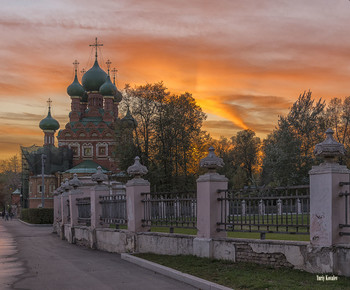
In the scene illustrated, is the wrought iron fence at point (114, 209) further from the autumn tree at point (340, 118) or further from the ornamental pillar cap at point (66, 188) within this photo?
the autumn tree at point (340, 118)

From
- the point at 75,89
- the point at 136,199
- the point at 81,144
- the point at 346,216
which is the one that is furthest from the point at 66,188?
the point at 75,89

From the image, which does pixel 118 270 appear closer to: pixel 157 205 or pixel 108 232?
pixel 157 205

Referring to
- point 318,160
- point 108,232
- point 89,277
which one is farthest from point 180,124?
point 89,277

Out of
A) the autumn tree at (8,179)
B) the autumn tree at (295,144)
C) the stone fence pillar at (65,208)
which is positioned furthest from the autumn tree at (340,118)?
the autumn tree at (8,179)

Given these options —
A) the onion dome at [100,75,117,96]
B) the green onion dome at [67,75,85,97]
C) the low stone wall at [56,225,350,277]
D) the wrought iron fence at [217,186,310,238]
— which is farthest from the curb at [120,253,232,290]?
the green onion dome at [67,75,85,97]

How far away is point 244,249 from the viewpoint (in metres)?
11.5

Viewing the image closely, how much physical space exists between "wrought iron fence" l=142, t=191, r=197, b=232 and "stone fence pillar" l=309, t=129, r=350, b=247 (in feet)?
13.4

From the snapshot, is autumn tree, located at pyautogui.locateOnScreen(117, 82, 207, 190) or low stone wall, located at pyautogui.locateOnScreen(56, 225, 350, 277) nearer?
low stone wall, located at pyautogui.locateOnScreen(56, 225, 350, 277)

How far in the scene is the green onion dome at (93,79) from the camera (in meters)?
88.5

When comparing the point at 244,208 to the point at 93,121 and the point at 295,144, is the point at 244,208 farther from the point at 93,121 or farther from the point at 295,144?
the point at 93,121

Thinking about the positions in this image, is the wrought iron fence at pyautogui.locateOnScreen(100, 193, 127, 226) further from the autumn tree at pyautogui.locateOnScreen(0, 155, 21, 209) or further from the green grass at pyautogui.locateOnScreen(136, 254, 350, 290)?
the autumn tree at pyautogui.locateOnScreen(0, 155, 21, 209)

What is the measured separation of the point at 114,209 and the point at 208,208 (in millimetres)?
6288

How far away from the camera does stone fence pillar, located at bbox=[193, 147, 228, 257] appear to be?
41.6ft

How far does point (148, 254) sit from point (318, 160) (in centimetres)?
3080
